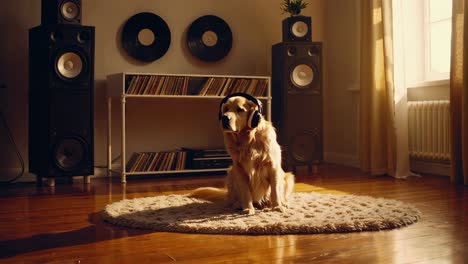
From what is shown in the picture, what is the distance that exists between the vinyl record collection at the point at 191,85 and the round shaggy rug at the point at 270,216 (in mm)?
1138

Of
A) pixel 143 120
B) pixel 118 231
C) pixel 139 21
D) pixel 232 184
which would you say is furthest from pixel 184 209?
pixel 139 21

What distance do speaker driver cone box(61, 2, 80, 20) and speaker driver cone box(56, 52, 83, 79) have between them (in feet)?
0.87

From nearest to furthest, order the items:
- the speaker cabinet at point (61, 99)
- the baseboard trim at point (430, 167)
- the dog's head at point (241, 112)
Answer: the dog's head at point (241, 112) < the speaker cabinet at point (61, 99) < the baseboard trim at point (430, 167)

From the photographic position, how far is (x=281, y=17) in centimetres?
445

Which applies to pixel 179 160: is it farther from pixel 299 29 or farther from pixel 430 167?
pixel 430 167

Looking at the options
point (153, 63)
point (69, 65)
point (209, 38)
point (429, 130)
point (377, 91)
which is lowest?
point (429, 130)

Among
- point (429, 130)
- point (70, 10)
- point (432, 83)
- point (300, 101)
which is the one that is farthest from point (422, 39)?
point (70, 10)

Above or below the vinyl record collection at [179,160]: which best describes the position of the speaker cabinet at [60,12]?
above

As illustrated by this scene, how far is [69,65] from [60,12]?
1.17 ft

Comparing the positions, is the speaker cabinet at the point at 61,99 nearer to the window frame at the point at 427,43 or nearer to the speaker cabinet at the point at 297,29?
the speaker cabinet at the point at 297,29

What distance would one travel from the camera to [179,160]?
3.68 meters

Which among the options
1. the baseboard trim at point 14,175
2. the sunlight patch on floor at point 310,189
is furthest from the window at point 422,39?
the baseboard trim at point 14,175

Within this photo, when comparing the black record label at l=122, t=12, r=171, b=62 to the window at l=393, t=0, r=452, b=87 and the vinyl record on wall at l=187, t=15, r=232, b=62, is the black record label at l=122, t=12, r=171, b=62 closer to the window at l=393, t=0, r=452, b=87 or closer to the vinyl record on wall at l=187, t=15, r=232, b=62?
the vinyl record on wall at l=187, t=15, r=232, b=62

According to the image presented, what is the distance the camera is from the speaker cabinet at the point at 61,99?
3213 millimetres
